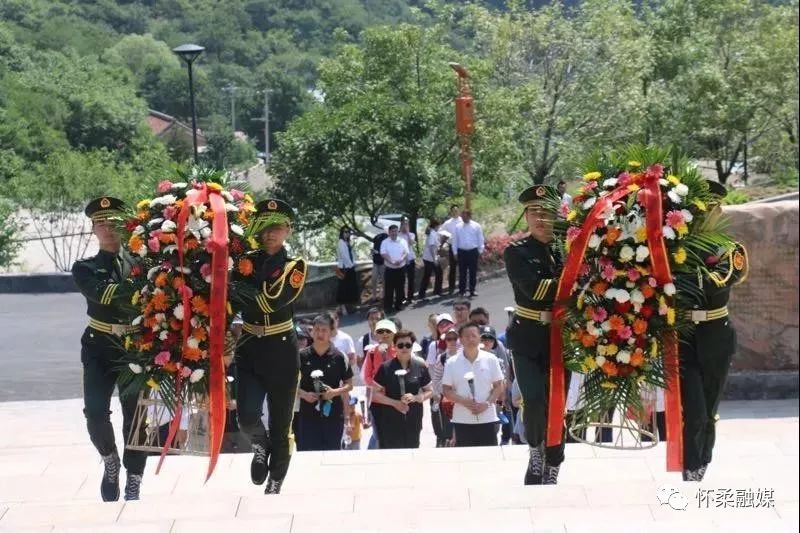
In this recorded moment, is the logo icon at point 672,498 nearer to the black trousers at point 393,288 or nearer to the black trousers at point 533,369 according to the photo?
the black trousers at point 533,369

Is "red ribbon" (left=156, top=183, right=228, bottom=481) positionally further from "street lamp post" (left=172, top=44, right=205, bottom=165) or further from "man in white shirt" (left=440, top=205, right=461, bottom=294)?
"man in white shirt" (left=440, top=205, right=461, bottom=294)

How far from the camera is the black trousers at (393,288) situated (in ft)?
38.8

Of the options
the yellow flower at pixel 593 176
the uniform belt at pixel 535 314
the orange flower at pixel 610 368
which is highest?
the yellow flower at pixel 593 176

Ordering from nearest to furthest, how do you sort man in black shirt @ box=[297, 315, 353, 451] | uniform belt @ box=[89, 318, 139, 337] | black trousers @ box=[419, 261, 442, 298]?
1. uniform belt @ box=[89, 318, 139, 337]
2. man in black shirt @ box=[297, 315, 353, 451]
3. black trousers @ box=[419, 261, 442, 298]

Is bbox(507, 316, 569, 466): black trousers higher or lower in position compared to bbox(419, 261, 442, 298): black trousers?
higher

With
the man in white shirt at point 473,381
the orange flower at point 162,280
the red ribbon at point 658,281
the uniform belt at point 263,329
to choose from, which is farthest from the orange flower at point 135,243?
the man in white shirt at point 473,381

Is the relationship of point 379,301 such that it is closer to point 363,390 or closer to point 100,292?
point 363,390

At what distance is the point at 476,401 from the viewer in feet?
28.0

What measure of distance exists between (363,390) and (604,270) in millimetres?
4693

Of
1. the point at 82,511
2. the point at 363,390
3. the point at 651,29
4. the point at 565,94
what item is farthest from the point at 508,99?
the point at 82,511

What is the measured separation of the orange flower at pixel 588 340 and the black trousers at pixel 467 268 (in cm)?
548

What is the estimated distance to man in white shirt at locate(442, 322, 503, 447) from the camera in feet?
27.9

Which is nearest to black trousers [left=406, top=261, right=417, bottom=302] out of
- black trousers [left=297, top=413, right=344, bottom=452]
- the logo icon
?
black trousers [left=297, top=413, right=344, bottom=452]

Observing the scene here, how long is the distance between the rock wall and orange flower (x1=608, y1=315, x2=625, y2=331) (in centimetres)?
481
